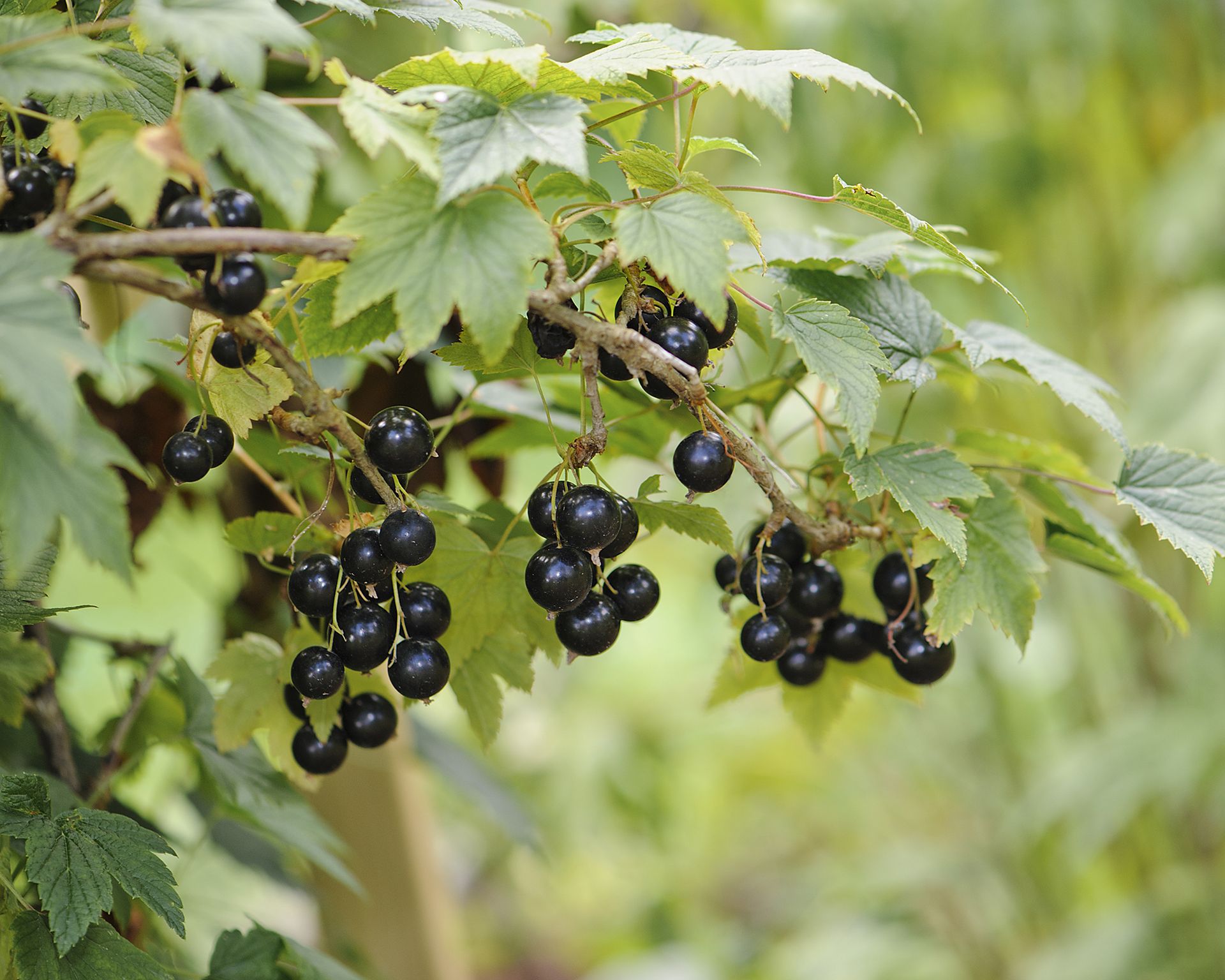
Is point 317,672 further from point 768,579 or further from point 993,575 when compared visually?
point 993,575

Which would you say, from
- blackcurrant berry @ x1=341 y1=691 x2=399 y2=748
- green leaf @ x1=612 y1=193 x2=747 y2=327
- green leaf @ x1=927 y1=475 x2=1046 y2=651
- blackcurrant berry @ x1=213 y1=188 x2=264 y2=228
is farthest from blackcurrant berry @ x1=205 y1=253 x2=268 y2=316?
green leaf @ x1=927 y1=475 x2=1046 y2=651

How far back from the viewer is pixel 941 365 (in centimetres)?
59

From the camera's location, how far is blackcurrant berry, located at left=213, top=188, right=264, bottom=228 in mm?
367

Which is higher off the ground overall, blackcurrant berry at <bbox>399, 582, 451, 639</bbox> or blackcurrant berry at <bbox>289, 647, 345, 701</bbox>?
blackcurrant berry at <bbox>399, 582, 451, 639</bbox>

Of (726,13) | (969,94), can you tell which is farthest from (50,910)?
(969,94)

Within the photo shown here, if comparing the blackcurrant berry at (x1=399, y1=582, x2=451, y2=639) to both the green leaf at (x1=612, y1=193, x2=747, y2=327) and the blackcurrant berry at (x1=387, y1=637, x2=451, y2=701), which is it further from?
the green leaf at (x1=612, y1=193, x2=747, y2=327)

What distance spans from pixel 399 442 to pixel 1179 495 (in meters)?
0.42

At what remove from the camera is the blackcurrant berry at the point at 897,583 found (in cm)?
54

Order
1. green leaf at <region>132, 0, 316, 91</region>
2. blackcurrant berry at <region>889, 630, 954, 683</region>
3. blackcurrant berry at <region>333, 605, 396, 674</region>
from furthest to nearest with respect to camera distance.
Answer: blackcurrant berry at <region>889, 630, 954, 683</region>
blackcurrant berry at <region>333, 605, 396, 674</region>
green leaf at <region>132, 0, 316, 91</region>

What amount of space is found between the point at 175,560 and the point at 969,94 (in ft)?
5.21

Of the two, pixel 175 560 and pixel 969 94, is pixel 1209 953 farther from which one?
pixel 175 560

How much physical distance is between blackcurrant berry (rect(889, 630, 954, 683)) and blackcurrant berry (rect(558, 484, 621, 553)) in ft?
0.69

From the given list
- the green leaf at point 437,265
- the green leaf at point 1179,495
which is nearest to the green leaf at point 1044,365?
the green leaf at point 1179,495

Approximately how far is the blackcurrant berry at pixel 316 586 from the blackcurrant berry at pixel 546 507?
0.09 meters
